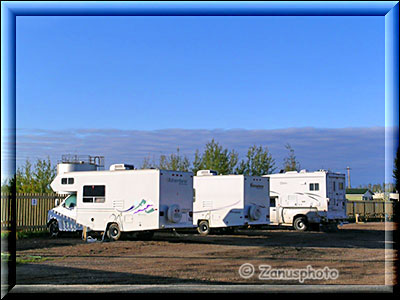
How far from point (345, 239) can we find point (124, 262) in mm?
10939

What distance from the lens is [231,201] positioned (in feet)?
72.1

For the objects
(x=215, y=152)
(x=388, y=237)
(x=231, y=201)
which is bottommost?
(x=388, y=237)

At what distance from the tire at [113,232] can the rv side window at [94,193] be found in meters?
1.01

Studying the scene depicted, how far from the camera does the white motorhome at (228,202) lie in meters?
21.9

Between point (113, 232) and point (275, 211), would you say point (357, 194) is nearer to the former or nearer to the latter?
point (275, 211)

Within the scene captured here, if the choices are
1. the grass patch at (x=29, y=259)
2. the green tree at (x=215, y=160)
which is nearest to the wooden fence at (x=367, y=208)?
the green tree at (x=215, y=160)

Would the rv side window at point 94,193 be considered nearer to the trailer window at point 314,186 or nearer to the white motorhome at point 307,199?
the white motorhome at point 307,199

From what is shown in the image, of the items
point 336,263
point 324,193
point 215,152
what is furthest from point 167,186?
point 215,152

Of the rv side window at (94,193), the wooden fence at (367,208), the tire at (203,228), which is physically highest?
the rv side window at (94,193)

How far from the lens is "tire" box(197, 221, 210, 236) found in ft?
73.2

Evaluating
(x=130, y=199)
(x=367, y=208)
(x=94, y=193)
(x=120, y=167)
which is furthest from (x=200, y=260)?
(x=367, y=208)

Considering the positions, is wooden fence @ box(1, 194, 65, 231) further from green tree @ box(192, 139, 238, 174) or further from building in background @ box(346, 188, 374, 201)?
building in background @ box(346, 188, 374, 201)

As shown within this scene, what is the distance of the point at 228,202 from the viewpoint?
72.3ft

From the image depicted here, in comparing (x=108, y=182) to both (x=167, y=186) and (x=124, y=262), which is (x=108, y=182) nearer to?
(x=167, y=186)
